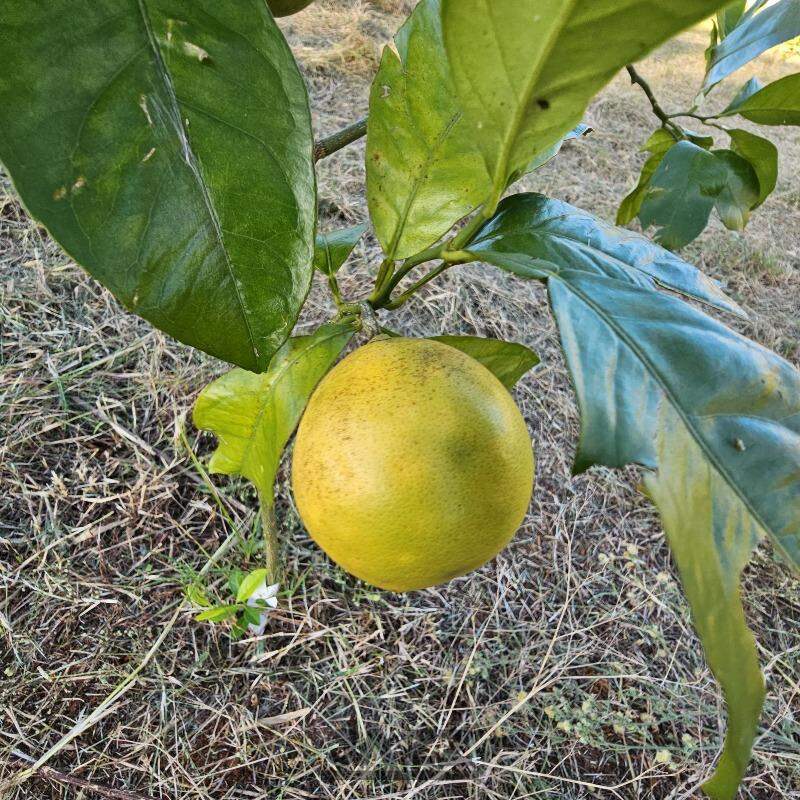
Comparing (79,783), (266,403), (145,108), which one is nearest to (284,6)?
(145,108)

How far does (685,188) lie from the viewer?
100cm

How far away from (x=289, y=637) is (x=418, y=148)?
36.5 inches

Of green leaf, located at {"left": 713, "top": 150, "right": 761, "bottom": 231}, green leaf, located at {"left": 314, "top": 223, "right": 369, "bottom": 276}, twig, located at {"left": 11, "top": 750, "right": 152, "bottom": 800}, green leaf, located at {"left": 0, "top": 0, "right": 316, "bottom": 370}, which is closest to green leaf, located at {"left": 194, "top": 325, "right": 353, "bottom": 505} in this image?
green leaf, located at {"left": 314, "top": 223, "right": 369, "bottom": 276}

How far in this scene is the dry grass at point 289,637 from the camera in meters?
1.07

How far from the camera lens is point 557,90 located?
32 centimetres

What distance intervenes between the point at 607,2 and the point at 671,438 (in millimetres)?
209

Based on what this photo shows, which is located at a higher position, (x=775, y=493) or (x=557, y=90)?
(x=557, y=90)

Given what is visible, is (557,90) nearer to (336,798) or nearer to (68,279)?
(336,798)

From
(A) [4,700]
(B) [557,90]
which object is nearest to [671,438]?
(B) [557,90]

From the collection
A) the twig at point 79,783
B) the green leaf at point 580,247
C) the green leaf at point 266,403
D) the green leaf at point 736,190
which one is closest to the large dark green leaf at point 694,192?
the green leaf at point 736,190

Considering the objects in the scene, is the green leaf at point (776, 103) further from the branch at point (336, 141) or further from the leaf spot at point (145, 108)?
the leaf spot at point (145, 108)

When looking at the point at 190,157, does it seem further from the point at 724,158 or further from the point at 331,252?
the point at 724,158

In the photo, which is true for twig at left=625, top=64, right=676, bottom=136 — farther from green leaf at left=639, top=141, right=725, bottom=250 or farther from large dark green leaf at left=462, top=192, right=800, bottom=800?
large dark green leaf at left=462, top=192, right=800, bottom=800

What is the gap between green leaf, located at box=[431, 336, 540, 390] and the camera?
651 millimetres
